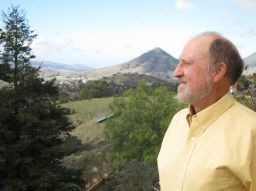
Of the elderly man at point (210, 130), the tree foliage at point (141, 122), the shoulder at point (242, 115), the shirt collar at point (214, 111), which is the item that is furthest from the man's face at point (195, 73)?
the tree foliage at point (141, 122)

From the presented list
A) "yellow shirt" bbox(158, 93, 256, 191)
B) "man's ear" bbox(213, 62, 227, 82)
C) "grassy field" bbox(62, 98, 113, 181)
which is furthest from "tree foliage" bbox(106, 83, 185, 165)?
"man's ear" bbox(213, 62, 227, 82)

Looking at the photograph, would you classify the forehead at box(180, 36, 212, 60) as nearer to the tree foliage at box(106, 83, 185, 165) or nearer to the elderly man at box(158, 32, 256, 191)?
the elderly man at box(158, 32, 256, 191)

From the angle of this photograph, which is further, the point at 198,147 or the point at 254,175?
the point at 198,147

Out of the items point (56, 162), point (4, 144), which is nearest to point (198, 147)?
point (4, 144)

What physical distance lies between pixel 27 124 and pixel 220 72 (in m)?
17.0

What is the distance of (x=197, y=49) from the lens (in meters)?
2.95

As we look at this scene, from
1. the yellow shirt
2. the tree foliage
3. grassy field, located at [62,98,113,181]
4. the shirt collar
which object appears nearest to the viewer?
the yellow shirt

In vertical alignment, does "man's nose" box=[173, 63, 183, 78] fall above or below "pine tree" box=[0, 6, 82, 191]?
above

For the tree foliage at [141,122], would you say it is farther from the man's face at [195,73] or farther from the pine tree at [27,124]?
the man's face at [195,73]

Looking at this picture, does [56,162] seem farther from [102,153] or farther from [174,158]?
[174,158]

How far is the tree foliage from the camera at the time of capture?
28969 millimetres

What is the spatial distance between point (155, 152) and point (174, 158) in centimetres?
2464

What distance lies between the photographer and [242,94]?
33.9ft

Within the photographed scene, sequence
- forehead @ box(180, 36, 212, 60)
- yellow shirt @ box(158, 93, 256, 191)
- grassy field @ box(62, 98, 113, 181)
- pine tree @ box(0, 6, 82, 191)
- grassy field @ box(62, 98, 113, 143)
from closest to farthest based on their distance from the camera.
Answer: yellow shirt @ box(158, 93, 256, 191)
forehead @ box(180, 36, 212, 60)
pine tree @ box(0, 6, 82, 191)
grassy field @ box(62, 98, 113, 181)
grassy field @ box(62, 98, 113, 143)
